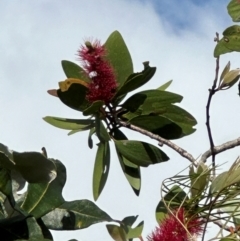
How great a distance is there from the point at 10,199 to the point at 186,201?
1.08ft

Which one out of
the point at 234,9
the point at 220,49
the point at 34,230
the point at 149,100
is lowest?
the point at 34,230

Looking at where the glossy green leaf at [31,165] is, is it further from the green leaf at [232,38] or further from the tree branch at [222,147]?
the green leaf at [232,38]

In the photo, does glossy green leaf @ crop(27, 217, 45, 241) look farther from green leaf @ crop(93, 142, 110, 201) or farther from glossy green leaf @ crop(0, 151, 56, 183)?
green leaf @ crop(93, 142, 110, 201)

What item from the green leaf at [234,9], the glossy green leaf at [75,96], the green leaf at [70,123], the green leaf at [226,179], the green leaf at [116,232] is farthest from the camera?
the green leaf at [234,9]

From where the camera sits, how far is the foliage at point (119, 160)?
78cm

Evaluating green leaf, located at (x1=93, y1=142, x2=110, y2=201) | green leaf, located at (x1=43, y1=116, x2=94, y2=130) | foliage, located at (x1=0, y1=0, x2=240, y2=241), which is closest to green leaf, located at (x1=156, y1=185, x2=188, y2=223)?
foliage, located at (x1=0, y1=0, x2=240, y2=241)

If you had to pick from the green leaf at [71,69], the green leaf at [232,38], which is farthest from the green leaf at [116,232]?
the green leaf at [232,38]

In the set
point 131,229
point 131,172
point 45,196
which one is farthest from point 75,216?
point 131,172

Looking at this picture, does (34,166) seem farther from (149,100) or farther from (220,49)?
(220,49)

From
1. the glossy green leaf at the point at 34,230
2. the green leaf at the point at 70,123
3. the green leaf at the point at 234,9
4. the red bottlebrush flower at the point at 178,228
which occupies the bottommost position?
the glossy green leaf at the point at 34,230

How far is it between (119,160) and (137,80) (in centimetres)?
18

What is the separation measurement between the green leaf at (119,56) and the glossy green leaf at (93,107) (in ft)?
0.37

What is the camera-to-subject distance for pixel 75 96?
1119 mm

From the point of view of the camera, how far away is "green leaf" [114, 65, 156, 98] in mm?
1124
